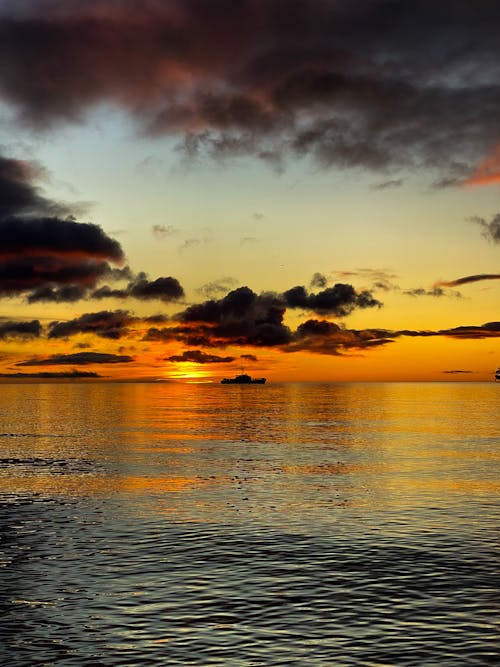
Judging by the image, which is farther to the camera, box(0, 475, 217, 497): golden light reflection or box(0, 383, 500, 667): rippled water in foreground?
box(0, 475, 217, 497): golden light reflection

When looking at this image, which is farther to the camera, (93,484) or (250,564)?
(93,484)

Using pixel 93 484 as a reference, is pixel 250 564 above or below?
above

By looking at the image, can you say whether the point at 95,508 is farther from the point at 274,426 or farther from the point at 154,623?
the point at 274,426

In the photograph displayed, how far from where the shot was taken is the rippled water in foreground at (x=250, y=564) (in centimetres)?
2509

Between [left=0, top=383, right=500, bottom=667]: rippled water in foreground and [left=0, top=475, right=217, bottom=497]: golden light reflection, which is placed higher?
[left=0, top=383, right=500, bottom=667]: rippled water in foreground

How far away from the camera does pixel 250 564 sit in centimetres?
3609

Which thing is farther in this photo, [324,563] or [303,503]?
[303,503]

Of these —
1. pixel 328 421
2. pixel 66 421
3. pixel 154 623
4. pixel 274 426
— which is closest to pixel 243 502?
pixel 154 623

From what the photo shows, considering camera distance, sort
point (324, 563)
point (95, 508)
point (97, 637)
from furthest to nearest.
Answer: point (95, 508) → point (324, 563) → point (97, 637)

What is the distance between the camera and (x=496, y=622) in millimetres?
27188

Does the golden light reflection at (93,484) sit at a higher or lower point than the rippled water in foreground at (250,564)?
lower

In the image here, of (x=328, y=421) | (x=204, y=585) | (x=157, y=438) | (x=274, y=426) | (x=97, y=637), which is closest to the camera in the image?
(x=97, y=637)

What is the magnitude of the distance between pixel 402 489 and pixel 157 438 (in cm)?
6198

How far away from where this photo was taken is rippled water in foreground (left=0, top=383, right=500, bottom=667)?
82.3 ft
